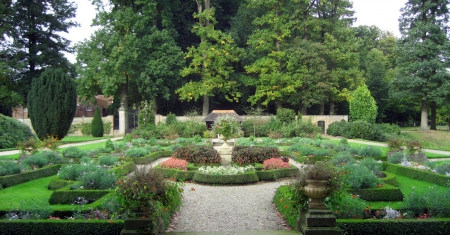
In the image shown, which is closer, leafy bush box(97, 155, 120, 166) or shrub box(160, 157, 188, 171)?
shrub box(160, 157, 188, 171)

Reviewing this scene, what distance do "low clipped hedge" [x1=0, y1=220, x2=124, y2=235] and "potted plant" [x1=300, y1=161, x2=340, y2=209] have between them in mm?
3398

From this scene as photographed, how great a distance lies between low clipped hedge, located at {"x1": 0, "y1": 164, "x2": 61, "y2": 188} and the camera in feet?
35.8

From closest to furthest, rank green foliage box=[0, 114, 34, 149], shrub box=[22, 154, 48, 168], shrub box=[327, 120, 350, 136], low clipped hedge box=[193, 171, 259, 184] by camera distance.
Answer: low clipped hedge box=[193, 171, 259, 184] → shrub box=[22, 154, 48, 168] → green foliage box=[0, 114, 34, 149] → shrub box=[327, 120, 350, 136]

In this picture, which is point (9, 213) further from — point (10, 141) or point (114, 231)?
point (10, 141)

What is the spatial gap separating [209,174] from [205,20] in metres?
26.2

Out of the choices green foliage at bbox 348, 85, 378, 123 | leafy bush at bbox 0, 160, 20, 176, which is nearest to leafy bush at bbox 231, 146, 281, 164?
leafy bush at bbox 0, 160, 20, 176

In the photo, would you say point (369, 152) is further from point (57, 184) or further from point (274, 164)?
point (57, 184)

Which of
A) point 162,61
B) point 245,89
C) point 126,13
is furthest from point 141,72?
point 245,89

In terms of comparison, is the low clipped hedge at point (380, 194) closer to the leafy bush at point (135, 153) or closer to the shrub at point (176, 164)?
the shrub at point (176, 164)

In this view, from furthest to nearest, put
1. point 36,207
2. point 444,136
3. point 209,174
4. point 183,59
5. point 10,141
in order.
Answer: point 183,59 < point 444,136 < point 10,141 < point 209,174 < point 36,207

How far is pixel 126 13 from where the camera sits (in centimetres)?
3198

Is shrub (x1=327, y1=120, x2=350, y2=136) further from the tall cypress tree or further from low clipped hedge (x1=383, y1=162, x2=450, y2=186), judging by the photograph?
the tall cypress tree

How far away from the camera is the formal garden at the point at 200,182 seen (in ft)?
21.0

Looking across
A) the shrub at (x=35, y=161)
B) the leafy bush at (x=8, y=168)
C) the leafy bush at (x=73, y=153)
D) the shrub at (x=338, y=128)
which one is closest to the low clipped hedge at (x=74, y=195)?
the leafy bush at (x=8, y=168)
